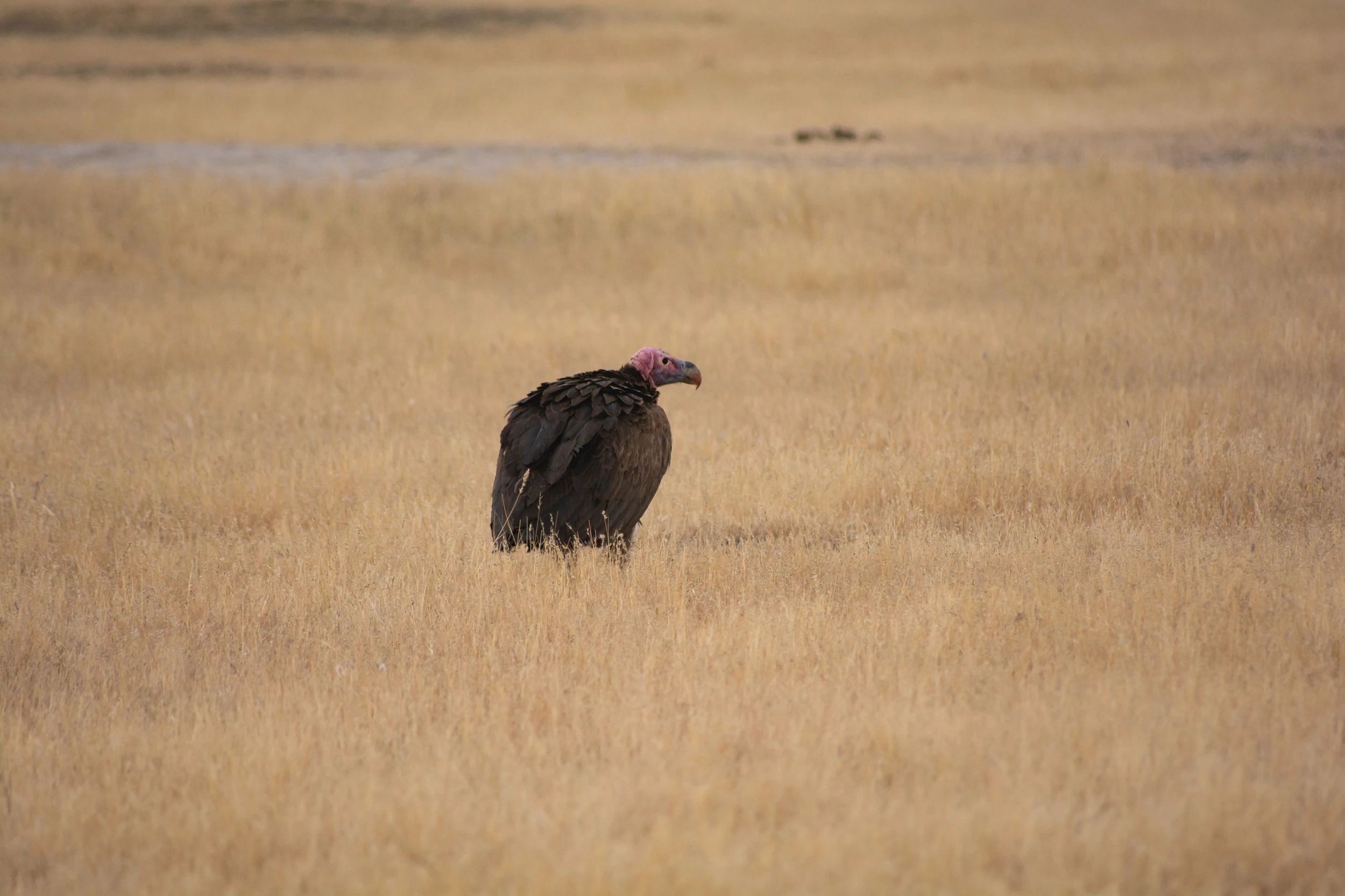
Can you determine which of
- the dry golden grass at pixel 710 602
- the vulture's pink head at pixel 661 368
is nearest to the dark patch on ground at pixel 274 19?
the dry golden grass at pixel 710 602

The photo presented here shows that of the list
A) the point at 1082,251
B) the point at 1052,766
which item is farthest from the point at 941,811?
the point at 1082,251

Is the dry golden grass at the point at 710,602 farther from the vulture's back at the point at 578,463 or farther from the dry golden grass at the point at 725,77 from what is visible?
the dry golden grass at the point at 725,77

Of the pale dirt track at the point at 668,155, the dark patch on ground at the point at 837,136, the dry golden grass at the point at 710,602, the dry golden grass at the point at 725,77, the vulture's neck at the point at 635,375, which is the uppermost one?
the dry golden grass at the point at 725,77

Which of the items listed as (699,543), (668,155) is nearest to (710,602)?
(699,543)

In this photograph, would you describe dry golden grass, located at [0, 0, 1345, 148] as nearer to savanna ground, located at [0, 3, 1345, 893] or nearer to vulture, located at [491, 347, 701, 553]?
savanna ground, located at [0, 3, 1345, 893]

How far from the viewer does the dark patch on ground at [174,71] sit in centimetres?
3988

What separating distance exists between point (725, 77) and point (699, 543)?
32386 millimetres

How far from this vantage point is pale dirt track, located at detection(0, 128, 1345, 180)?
887 inches

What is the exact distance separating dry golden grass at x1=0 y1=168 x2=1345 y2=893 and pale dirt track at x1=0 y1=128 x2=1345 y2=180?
265 inches

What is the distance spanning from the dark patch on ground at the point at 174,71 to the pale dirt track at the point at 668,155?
577 inches

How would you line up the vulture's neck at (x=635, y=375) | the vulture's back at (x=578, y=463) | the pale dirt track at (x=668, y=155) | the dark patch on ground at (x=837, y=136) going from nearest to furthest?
the vulture's back at (x=578, y=463)
the vulture's neck at (x=635, y=375)
the pale dirt track at (x=668, y=155)
the dark patch on ground at (x=837, y=136)

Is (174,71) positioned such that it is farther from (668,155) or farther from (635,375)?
(635,375)

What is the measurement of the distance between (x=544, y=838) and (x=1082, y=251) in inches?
609

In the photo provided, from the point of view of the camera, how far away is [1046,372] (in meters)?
12.3
